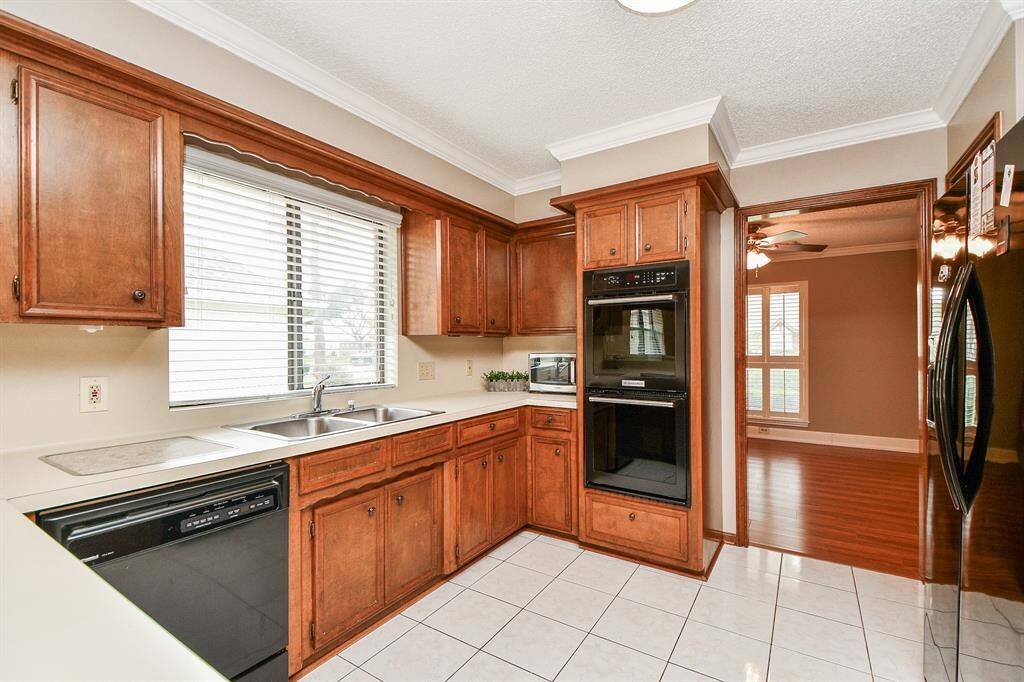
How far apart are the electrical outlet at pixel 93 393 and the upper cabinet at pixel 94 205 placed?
0.35m

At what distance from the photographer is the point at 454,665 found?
199 centimetres

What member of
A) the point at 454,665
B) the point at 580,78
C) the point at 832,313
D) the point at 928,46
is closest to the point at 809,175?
the point at 928,46

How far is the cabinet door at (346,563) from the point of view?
1979mm

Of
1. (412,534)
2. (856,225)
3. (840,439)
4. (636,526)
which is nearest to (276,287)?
(412,534)

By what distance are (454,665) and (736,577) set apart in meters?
1.71

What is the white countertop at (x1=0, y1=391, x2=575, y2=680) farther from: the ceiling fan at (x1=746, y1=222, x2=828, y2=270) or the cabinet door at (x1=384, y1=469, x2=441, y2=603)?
the ceiling fan at (x1=746, y1=222, x2=828, y2=270)

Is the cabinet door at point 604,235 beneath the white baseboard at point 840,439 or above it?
above

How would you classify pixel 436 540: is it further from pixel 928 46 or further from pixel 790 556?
pixel 928 46

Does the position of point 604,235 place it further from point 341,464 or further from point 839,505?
point 839,505

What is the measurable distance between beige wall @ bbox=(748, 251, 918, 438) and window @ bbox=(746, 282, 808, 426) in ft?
0.36

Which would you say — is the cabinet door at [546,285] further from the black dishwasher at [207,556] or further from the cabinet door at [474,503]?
the black dishwasher at [207,556]

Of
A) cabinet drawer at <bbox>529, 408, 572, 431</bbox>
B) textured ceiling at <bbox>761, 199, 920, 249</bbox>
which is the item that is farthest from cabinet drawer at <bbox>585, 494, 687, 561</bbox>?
textured ceiling at <bbox>761, 199, 920, 249</bbox>

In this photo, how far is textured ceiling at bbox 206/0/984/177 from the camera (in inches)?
77.4

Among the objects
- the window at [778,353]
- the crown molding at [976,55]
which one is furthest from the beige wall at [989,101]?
the window at [778,353]
